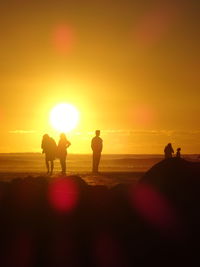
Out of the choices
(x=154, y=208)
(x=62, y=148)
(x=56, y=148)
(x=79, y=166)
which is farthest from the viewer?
(x=79, y=166)

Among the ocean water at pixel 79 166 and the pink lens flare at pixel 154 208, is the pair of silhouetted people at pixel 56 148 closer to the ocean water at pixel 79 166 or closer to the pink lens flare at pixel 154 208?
the ocean water at pixel 79 166

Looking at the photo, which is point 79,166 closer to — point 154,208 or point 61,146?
point 61,146

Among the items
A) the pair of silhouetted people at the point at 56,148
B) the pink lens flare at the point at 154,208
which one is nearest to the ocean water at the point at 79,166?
the pair of silhouetted people at the point at 56,148

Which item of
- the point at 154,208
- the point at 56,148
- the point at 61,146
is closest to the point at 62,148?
the point at 61,146

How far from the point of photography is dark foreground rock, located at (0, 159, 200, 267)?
294 inches

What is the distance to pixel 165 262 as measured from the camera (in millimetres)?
7367

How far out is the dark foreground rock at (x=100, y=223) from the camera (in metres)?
7.46

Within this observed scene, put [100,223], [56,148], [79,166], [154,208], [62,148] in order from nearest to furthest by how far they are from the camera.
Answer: [100,223], [154,208], [62,148], [56,148], [79,166]

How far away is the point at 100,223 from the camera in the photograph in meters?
7.99

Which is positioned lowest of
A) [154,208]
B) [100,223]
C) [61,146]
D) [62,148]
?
[100,223]

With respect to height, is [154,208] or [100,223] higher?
[154,208]

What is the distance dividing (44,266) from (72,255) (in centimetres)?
41

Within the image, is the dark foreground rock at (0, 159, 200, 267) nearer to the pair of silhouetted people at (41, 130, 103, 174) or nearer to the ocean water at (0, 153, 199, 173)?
the pair of silhouetted people at (41, 130, 103, 174)

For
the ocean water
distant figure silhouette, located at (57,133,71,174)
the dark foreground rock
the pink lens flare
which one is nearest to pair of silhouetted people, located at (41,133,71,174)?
distant figure silhouette, located at (57,133,71,174)
